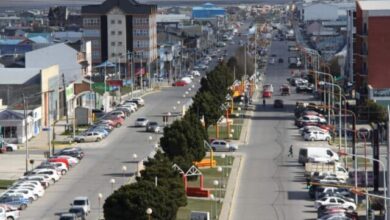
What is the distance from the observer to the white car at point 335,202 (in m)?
22.3

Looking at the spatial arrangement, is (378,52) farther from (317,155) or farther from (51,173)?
(51,173)

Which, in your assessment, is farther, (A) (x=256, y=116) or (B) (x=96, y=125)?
(A) (x=256, y=116)

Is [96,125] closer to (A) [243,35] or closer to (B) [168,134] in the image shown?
(B) [168,134]

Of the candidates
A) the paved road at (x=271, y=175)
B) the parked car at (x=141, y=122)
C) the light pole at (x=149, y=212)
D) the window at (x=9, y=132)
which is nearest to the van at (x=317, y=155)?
the paved road at (x=271, y=175)

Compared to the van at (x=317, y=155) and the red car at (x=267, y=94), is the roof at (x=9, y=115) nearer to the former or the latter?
the van at (x=317, y=155)

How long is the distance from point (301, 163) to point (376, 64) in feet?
38.7

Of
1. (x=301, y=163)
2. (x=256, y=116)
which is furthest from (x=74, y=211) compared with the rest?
(x=256, y=116)

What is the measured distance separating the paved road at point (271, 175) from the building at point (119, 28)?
18311 millimetres

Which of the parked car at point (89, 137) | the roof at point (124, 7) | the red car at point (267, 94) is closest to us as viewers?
the parked car at point (89, 137)

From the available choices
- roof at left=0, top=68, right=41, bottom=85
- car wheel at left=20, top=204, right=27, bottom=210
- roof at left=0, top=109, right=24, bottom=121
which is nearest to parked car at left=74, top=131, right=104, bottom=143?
roof at left=0, top=109, right=24, bottom=121

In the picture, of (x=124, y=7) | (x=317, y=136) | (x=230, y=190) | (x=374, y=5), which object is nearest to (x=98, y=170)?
(x=230, y=190)

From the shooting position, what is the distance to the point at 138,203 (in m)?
19.4

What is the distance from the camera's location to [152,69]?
199 ft

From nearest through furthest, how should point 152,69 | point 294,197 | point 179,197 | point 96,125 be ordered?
point 179,197
point 294,197
point 96,125
point 152,69
